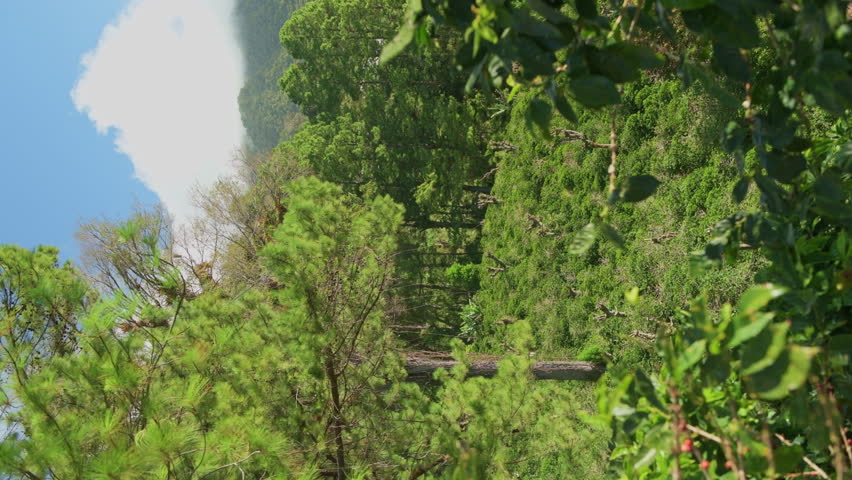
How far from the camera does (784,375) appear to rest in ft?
2.35

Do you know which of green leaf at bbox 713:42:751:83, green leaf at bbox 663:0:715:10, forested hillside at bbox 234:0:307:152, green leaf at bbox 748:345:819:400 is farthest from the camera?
forested hillside at bbox 234:0:307:152

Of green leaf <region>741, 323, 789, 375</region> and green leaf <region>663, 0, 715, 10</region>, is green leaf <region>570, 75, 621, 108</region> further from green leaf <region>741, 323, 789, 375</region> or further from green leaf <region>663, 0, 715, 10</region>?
green leaf <region>741, 323, 789, 375</region>

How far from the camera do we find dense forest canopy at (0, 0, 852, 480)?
→ 0.89m

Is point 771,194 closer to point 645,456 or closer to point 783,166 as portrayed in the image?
point 783,166

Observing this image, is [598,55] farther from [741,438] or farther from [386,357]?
[386,357]

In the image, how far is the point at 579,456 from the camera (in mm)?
5543

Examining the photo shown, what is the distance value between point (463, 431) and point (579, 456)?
7.47 ft

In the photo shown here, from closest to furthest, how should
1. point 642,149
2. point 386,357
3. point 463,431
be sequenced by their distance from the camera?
1. point 463,431
2. point 386,357
3. point 642,149

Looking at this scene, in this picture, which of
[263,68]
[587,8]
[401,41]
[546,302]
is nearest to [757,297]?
[587,8]

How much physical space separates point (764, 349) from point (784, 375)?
0.12 feet

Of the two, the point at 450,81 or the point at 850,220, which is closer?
the point at 850,220

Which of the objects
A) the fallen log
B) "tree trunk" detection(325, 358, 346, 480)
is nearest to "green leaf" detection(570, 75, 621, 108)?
"tree trunk" detection(325, 358, 346, 480)

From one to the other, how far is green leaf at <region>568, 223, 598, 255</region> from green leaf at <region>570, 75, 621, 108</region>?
0.65 ft

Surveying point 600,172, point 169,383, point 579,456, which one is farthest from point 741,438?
point 600,172
